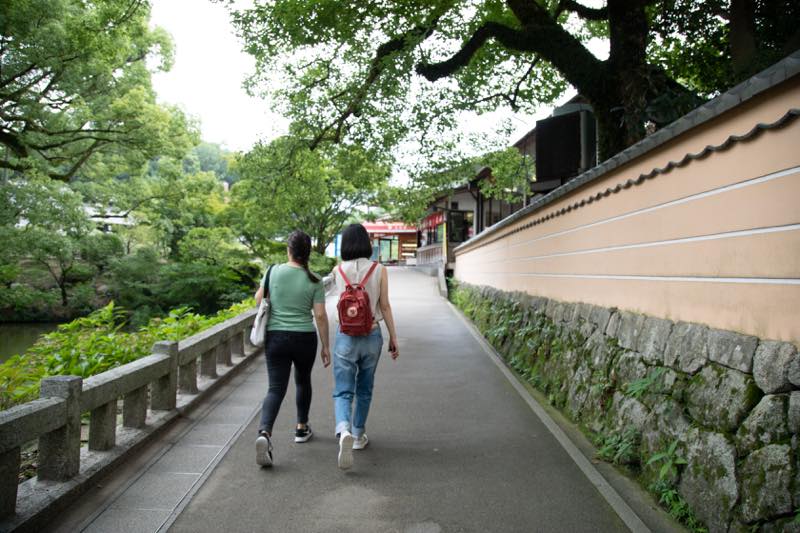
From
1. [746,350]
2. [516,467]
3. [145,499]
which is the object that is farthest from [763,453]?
[145,499]

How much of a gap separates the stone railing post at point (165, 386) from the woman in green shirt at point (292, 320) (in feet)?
4.96

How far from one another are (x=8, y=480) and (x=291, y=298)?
91.2 inches

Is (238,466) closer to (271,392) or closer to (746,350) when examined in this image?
(271,392)

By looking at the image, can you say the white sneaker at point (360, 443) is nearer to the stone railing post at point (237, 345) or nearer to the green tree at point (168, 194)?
the stone railing post at point (237, 345)

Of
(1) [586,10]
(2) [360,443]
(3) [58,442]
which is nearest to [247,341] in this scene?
(2) [360,443]

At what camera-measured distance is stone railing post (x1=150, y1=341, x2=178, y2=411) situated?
602 centimetres

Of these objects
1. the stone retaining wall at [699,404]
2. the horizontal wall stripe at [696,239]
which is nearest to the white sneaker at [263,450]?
the stone retaining wall at [699,404]

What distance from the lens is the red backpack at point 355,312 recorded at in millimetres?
4977

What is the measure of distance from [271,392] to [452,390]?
132 inches

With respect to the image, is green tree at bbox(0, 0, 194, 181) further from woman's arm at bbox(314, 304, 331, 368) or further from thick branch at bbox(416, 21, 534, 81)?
woman's arm at bbox(314, 304, 331, 368)

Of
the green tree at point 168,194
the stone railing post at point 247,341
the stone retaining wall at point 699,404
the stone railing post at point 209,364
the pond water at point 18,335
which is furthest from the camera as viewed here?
the green tree at point 168,194

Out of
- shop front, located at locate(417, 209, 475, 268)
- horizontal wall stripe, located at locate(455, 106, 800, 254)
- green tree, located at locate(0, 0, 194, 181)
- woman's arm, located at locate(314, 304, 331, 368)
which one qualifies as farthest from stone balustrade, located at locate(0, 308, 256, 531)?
shop front, located at locate(417, 209, 475, 268)

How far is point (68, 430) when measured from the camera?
409 cm

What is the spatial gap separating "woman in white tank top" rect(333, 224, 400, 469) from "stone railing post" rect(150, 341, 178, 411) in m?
1.99
